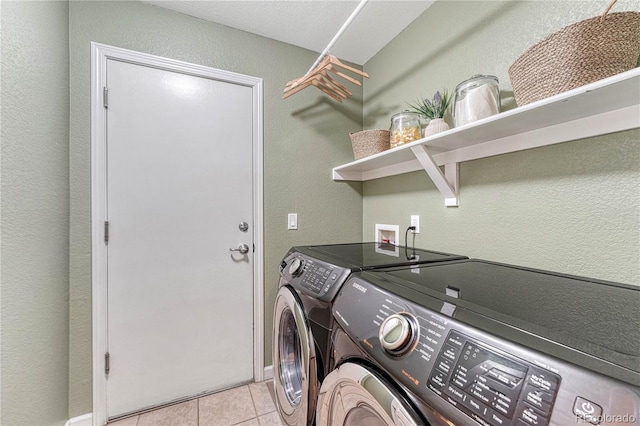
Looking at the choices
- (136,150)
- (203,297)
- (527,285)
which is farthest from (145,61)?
(527,285)

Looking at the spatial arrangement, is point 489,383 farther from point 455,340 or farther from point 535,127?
point 535,127

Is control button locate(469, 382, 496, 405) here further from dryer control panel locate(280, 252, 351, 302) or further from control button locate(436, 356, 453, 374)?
dryer control panel locate(280, 252, 351, 302)

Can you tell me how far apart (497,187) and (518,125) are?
0.99 ft

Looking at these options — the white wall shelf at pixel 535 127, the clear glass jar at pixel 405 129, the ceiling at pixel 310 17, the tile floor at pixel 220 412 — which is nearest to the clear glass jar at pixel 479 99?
the white wall shelf at pixel 535 127

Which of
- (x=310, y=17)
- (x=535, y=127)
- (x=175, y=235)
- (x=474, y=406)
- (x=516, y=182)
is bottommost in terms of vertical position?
(x=474, y=406)

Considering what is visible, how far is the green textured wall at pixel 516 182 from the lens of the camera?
892 mm

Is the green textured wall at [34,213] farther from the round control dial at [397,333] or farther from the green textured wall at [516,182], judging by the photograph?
the green textured wall at [516,182]

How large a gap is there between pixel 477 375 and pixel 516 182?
40.6 inches

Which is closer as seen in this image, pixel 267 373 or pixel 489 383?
pixel 489 383

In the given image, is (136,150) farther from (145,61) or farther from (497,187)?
(497,187)

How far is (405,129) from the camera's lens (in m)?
1.53

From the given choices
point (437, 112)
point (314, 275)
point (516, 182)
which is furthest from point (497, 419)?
point (437, 112)

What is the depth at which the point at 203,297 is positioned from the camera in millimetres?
1720

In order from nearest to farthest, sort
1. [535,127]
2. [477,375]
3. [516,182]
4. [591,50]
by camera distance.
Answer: [477,375] → [591,50] → [535,127] → [516,182]
